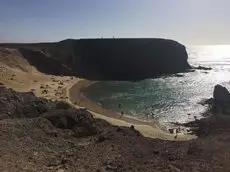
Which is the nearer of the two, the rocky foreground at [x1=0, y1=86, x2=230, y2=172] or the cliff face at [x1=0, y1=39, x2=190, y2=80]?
the rocky foreground at [x1=0, y1=86, x2=230, y2=172]

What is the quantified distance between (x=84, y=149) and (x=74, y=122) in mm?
5306

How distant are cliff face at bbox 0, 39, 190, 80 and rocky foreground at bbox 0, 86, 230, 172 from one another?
296 feet

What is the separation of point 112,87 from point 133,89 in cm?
647

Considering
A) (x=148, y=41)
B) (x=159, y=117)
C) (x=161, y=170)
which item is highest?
(x=148, y=41)

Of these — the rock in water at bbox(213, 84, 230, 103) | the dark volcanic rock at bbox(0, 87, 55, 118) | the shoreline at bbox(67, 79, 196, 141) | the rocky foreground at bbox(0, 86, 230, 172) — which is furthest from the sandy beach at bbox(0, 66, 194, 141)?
the rock in water at bbox(213, 84, 230, 103)

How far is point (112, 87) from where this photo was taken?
90.2 m

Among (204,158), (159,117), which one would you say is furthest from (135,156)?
(159,117)

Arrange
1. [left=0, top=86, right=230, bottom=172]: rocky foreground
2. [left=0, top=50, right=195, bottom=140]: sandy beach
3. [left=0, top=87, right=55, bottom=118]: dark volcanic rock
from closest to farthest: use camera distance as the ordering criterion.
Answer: [left=0, top=86, right=230, bottom=172]: rocky foreground → [left=0, top=87, right=55, bottom=118]: dark volcanic rock → [left=0, top=50, right=195, bottom=140]: sandy beach

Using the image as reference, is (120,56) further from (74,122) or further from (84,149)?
(84,149)

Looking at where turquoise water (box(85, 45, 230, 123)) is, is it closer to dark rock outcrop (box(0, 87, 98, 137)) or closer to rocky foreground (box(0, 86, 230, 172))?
dark rock outcrop (box(0, 87, 98, 137))

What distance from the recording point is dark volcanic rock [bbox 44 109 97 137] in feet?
70.0

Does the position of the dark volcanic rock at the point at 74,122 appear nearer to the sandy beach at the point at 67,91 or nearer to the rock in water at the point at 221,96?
the sandy beach at the point at 67,91

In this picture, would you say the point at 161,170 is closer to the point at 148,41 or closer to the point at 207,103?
the point at 207,103

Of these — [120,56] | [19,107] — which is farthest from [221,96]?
[120,56]
